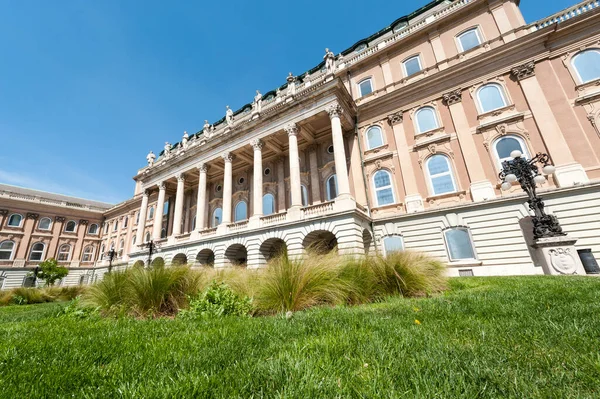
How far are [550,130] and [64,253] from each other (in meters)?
55.3

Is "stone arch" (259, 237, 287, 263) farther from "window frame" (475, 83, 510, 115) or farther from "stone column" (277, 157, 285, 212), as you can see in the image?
"window frame" (475, 83, 510, 115)

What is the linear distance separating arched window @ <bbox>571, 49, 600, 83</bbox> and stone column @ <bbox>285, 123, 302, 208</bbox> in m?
15.6

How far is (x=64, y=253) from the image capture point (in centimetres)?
3650

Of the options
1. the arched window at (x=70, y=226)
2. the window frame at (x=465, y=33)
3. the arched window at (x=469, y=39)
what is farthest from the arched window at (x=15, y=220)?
the arched window at (x=469, y=39)

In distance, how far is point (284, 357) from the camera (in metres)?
1.98

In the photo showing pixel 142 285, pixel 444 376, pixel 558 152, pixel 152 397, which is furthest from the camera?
pixel 558 152

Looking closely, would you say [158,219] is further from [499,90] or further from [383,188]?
[499,90]

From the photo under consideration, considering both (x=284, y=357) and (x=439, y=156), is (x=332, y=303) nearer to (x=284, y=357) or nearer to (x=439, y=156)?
(x=284, y=357)

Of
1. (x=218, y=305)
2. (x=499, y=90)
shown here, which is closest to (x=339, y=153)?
(x=499, y=90)

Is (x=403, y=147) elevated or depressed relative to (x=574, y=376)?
elevated

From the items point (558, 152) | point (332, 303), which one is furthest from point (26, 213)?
point (558, 152)

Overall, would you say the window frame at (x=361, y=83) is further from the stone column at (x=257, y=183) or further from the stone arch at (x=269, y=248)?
the stone arch at (x=269, y=248)

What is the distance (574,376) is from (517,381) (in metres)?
0.39

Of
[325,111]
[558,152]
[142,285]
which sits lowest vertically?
[142,285]
